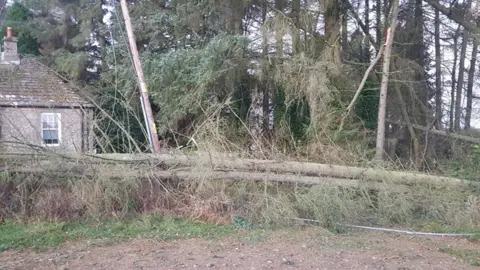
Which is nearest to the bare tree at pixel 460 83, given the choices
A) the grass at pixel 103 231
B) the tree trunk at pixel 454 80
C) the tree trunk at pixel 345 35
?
the tree trunk at pixel 454 80

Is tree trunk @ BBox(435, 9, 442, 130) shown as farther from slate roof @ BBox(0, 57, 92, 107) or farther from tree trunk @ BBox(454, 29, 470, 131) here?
slate roof @ BBox(0, 57, 92, 107)

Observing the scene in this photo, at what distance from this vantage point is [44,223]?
793 centimetres

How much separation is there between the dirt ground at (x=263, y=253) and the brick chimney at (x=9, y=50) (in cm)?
1389

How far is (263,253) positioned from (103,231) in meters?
3.00

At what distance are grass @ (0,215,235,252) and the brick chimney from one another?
12352 millimetres

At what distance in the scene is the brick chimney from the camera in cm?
1805

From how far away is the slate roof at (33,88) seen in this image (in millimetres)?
15961

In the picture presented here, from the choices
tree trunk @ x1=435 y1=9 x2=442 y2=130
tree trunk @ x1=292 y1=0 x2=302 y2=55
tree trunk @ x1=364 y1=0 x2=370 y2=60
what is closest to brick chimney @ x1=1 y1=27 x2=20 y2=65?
tree trunk @ x1=292 y1=0 x2=302 y2=55

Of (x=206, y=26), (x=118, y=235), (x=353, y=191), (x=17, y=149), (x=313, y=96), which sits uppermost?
(x=206, y=26)

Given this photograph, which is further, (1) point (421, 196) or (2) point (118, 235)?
(1) point (421, 196)

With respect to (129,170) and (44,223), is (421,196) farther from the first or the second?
(44,223)

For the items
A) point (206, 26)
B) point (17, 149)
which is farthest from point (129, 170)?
point (206, 26)

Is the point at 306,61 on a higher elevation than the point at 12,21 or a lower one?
lower

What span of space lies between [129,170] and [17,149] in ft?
7.14
